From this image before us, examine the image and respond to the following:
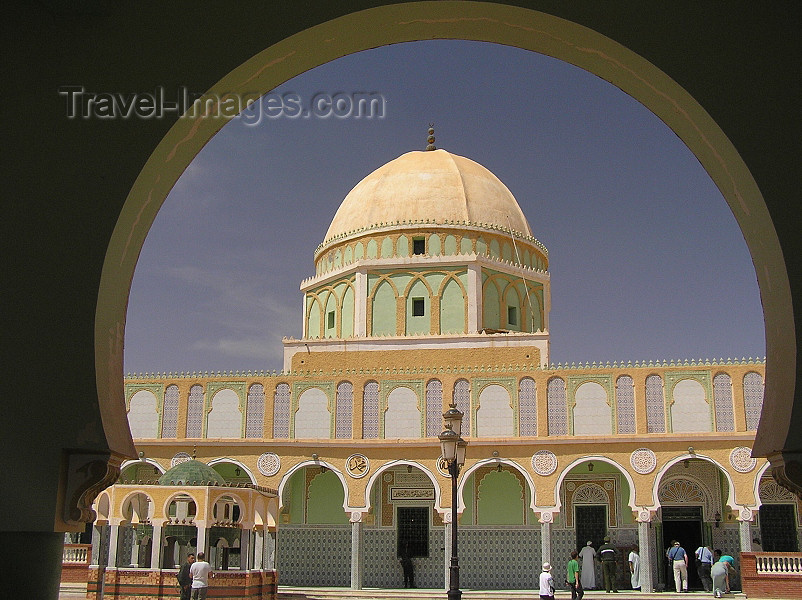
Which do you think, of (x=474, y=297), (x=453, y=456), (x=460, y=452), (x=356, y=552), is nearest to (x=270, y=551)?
(x=356, y=552)

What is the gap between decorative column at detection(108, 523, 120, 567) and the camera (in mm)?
16922

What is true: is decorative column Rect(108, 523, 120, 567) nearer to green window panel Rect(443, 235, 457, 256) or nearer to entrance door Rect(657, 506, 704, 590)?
entrance door Rect(657, 506, 704, 590)

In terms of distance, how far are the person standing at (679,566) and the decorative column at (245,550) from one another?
9724 millimetres

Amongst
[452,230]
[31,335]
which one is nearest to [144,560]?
[452,230]

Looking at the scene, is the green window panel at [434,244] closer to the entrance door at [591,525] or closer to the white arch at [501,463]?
the white arch at [501,463]

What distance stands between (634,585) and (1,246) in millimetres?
19579

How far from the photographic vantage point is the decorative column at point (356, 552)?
21.5 metres

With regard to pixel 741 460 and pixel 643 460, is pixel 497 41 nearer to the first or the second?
pixel 643 460

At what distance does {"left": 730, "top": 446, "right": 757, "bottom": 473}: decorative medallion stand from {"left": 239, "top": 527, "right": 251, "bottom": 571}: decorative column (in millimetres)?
11296

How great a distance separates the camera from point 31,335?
361cm

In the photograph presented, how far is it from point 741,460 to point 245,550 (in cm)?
1157

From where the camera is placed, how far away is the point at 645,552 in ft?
67.1

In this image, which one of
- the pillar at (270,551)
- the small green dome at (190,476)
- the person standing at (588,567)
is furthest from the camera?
the person standing at (588,567)

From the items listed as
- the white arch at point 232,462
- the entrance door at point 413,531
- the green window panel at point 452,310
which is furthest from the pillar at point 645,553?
the white arch at point 232,462
